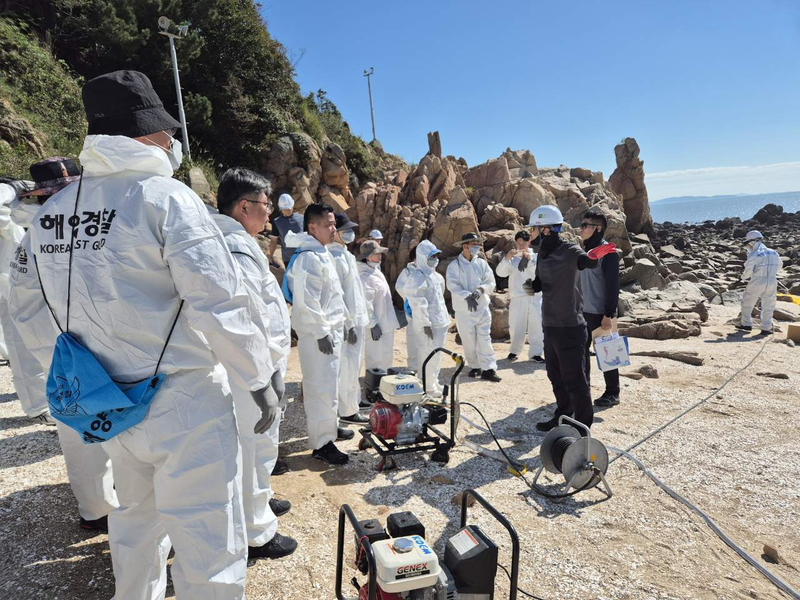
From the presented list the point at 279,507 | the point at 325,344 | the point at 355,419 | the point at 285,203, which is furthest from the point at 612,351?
the point at 285,203

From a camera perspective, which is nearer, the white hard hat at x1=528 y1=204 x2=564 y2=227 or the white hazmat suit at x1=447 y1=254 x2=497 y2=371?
the white hard hat at x1=528 y1=204 x2=564 y2=227

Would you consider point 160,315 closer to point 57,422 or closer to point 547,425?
point 57,422

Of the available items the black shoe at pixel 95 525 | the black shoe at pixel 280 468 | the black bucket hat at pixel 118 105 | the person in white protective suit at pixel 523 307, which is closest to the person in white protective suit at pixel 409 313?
the person in white protective suit at pixel 523 307

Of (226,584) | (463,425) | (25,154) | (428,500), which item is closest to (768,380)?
(463,425)

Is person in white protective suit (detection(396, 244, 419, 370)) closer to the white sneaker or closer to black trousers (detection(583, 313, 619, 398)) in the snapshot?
black trousers (detection(583, 313, 619, 398))

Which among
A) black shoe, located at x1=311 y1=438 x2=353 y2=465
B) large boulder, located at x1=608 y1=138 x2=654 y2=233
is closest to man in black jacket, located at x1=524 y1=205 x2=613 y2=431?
black shoe, located at x1=311 y1=438 x2=353 y2=465

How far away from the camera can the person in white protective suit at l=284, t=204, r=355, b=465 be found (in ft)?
13.8

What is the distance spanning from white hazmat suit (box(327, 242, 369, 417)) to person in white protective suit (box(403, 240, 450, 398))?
5.24 feet

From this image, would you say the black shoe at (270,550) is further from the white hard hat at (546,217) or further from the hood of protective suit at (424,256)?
the hood of protective suit at (424,256)

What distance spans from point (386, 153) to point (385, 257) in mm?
13264

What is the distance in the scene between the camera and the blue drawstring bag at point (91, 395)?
168 cm

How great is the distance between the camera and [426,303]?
6.82 m

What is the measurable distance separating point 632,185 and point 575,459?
31619mm

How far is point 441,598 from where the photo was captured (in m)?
2.00
